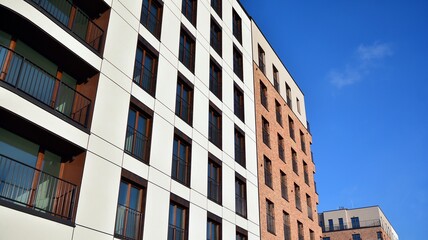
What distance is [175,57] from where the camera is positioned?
832 inches

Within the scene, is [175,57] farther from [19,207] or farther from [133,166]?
[19,207]

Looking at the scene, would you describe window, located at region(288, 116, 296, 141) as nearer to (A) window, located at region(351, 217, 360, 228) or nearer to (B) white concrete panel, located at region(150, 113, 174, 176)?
(B) white concrete panel, located at region(150, 113, 174, 176)

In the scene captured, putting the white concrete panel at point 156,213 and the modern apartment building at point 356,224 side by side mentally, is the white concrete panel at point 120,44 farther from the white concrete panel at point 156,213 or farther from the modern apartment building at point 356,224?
the modern apartment building at point 356,224

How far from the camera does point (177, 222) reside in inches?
720

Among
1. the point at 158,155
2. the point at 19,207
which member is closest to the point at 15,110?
the point at 19,207

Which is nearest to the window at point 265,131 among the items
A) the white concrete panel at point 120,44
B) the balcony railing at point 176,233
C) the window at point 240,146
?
the window at point 240,146

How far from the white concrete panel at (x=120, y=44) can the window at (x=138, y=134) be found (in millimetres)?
1656

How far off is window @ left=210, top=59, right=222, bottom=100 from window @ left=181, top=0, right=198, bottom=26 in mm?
2679

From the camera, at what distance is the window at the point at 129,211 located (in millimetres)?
15312

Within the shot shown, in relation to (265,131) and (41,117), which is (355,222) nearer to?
(265,131)

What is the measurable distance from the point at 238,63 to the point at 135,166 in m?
14.7

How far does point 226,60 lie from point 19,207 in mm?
17397

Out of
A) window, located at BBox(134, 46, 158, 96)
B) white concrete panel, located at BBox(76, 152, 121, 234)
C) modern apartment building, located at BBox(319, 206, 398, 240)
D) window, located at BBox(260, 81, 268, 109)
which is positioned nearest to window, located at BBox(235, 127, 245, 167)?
window, located at BBox(260, 81, 268, 109)

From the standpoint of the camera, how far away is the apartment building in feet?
43.2
